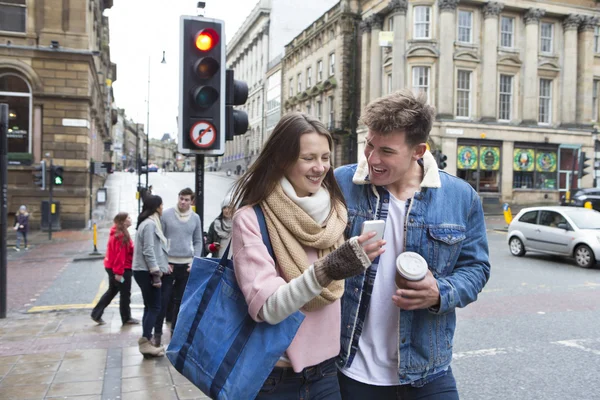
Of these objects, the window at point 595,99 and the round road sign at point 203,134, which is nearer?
the round road sign at point 203,134

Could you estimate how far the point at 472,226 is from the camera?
248 cm

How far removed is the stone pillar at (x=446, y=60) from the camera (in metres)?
35.0

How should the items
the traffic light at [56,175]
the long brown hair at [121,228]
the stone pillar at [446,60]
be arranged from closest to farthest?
the long brown hair at [121,228]
the traffic light at [56,175]
the stone pillar at [446,60]

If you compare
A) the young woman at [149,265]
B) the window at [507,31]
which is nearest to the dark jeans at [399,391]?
the young woman at [149,265]

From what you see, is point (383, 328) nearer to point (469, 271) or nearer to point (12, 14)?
point (469, 271)

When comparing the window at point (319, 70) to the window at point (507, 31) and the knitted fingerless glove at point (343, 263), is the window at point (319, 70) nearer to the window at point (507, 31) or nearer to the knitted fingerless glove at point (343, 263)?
the window at point (507, 31)

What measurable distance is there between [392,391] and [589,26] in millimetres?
43043

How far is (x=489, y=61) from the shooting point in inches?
1423

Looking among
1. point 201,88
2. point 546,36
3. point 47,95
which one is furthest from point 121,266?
point 546,36

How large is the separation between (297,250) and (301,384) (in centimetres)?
56

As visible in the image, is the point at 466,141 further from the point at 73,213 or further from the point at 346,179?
the point at 346,179

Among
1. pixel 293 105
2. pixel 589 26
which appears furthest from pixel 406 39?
pixel 293 105

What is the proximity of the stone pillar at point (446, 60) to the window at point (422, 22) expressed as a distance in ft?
2.99

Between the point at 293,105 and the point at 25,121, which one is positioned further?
the point at 293,105
